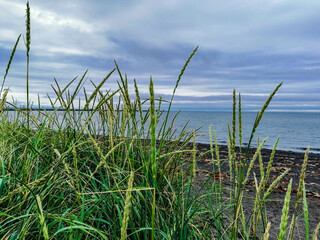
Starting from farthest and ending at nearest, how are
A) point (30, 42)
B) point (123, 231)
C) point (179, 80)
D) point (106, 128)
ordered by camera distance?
point (106, 128) < point (30, 42) < point (179, 80) < point (123, 231)

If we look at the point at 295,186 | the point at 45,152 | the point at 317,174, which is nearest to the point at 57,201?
the point at 45,152

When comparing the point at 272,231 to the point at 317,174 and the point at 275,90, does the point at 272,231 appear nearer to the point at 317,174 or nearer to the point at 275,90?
the point at 275,90

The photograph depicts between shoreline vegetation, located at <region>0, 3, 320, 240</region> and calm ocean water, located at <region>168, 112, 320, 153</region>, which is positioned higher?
shoreline vegetation, located at <region>0, 3, 320, 240</region>

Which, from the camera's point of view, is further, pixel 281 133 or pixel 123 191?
pixel 281 133

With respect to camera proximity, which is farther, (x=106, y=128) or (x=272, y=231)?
(x=272, y=231)

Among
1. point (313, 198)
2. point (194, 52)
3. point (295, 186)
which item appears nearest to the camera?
point (194, 52)

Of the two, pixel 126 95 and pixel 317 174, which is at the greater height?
pixel 126 95

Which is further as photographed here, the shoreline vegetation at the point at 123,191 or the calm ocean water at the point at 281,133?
the calm ocean water at the point at 281,133

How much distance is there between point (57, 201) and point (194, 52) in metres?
1.55

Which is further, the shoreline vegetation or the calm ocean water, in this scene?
the calm ocean water

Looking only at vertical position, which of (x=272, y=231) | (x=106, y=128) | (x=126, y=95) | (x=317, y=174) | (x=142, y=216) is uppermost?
(x=126, y=95)

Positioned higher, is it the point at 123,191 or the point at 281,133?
the point at 123,191

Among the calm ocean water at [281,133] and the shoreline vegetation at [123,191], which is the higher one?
the shoreline vegetation at [123,191]

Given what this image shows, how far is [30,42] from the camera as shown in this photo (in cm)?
203
